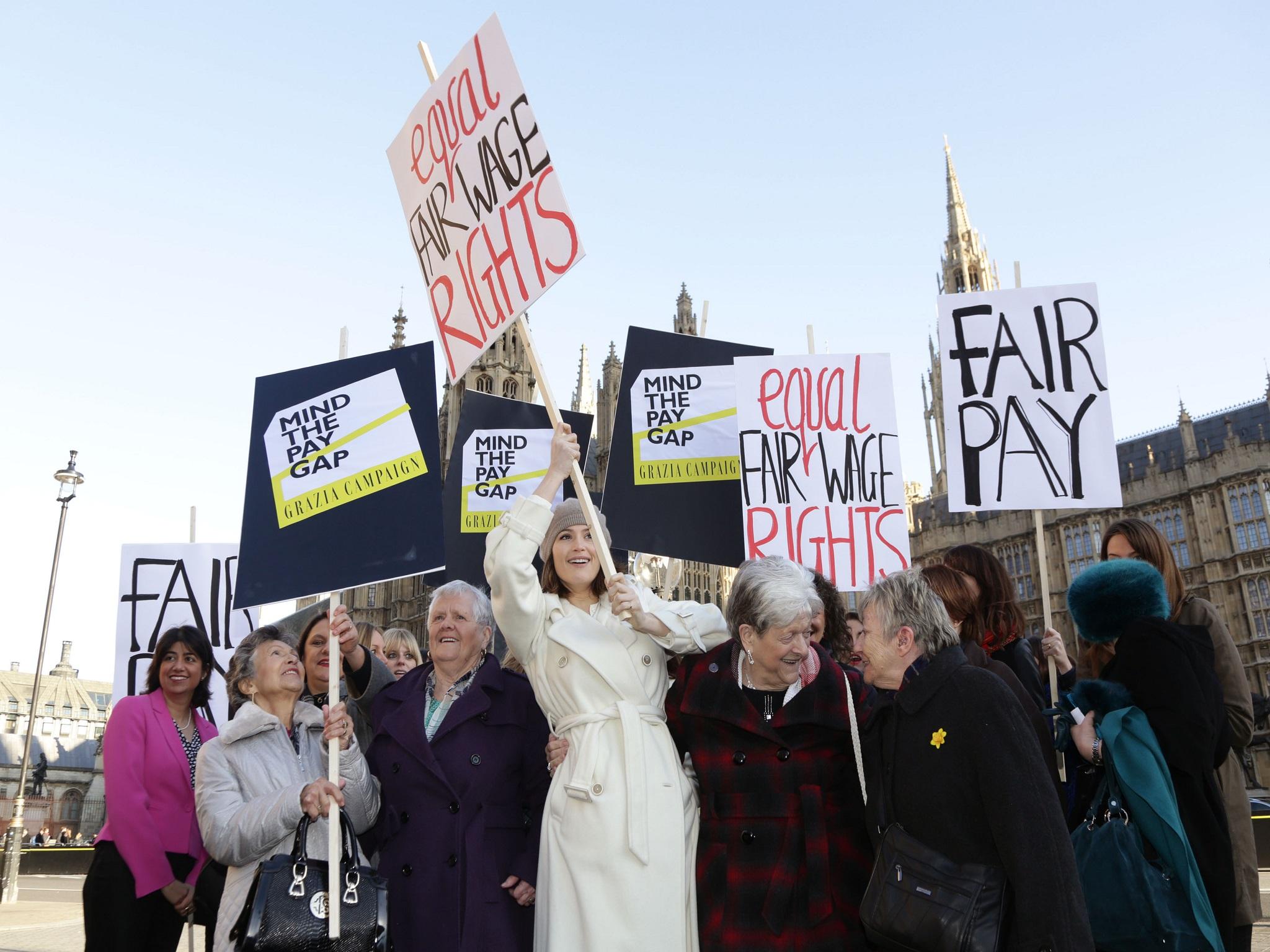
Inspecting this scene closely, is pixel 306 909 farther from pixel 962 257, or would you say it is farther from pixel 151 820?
pixel 962 257

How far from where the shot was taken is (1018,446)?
4785 mm

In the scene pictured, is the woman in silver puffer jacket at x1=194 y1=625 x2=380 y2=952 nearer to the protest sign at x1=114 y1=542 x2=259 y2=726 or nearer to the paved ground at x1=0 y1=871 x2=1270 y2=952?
the protest sign at x1=114 y1=542 x2=259 y2=726

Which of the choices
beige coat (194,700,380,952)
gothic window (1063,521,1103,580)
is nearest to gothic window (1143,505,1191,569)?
gothic window (1063,521,1103,580)

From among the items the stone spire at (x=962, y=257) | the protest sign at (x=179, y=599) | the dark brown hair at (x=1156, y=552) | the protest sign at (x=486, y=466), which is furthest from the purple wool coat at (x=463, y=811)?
the stone spire at (x=962, y=257)

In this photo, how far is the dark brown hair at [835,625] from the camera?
3498 mm

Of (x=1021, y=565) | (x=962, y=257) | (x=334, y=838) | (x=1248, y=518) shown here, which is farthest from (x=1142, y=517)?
(x=334, y=838)

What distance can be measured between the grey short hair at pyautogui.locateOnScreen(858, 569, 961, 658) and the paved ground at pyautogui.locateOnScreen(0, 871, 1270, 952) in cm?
443

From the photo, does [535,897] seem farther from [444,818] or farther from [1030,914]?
[1030,914]

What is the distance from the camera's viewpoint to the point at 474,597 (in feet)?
11.6

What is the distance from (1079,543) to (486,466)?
1456 inches

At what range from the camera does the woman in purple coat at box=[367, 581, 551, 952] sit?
3.08m

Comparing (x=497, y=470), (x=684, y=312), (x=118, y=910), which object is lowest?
(x=118, y=910)

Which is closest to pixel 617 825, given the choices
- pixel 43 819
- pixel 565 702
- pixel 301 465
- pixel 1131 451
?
pixel 565 702

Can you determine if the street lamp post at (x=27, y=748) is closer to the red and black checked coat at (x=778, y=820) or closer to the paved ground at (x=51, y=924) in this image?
the paved ground at (x=51, y=924)
